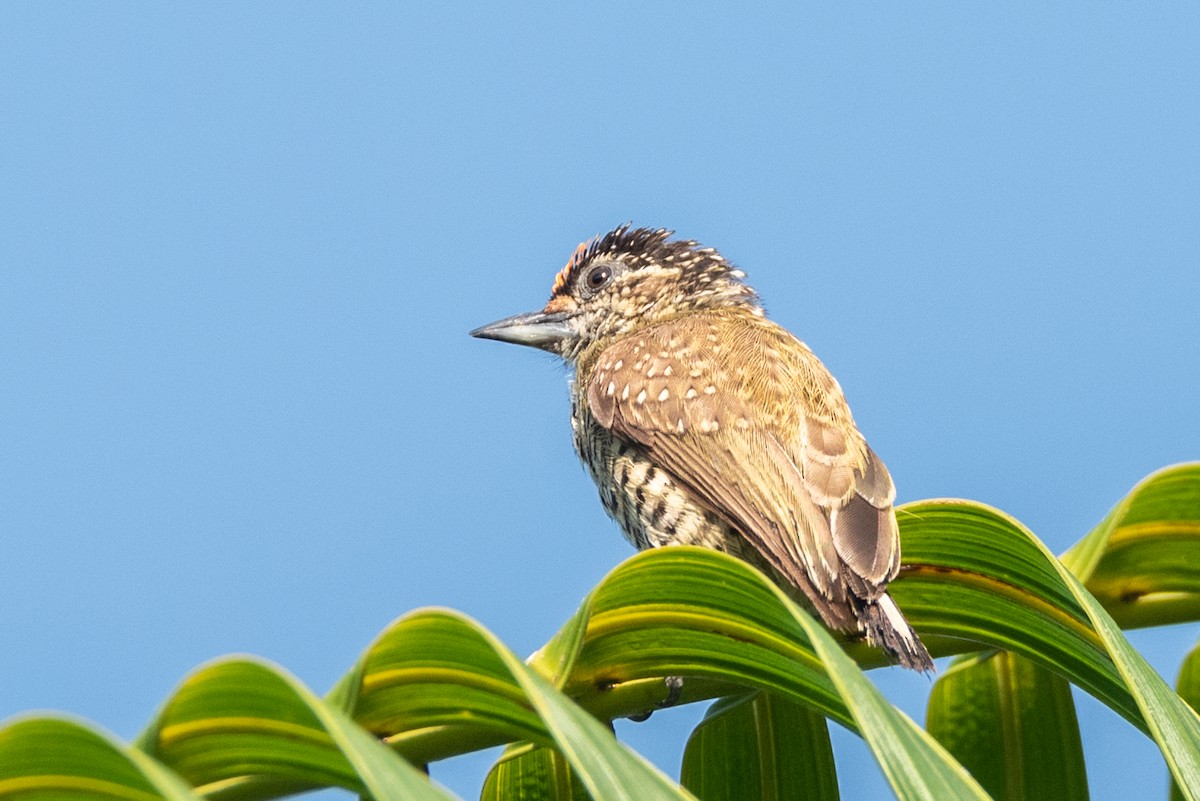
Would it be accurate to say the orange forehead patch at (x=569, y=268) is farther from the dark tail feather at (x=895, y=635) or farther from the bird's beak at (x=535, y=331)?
the dark tail feather at (x=895, y=635)

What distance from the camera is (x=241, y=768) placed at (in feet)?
6.79

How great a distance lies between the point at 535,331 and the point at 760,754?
Answer: 3.50m

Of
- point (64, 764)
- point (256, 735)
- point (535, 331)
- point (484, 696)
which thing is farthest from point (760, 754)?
point (535, 331)

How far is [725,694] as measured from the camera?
2.65m

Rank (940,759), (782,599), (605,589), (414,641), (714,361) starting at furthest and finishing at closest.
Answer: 1. (714,361)
2. (605,589)
3. (414,641)
4. (782,599)
5. (940,759)

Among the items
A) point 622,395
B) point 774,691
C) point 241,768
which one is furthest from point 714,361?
point 241,768

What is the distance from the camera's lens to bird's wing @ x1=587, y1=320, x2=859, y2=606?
12.3 feet

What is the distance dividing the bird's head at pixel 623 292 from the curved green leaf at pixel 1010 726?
3.23 meters

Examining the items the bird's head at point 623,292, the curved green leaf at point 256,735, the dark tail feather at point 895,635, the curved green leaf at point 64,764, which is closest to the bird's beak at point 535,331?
the bird's head at point 623,292

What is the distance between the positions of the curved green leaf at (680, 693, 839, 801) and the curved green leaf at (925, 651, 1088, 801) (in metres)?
0.23

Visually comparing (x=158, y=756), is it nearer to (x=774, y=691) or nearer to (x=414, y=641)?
(x=414, y=641)

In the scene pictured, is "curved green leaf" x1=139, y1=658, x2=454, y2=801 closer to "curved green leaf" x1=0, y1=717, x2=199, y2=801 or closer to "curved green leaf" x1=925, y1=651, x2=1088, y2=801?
"curved green leaf" x1=0, y1=717, x2=199, y2=801

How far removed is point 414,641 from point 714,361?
2846 mm

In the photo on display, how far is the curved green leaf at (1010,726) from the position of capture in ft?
8.43
